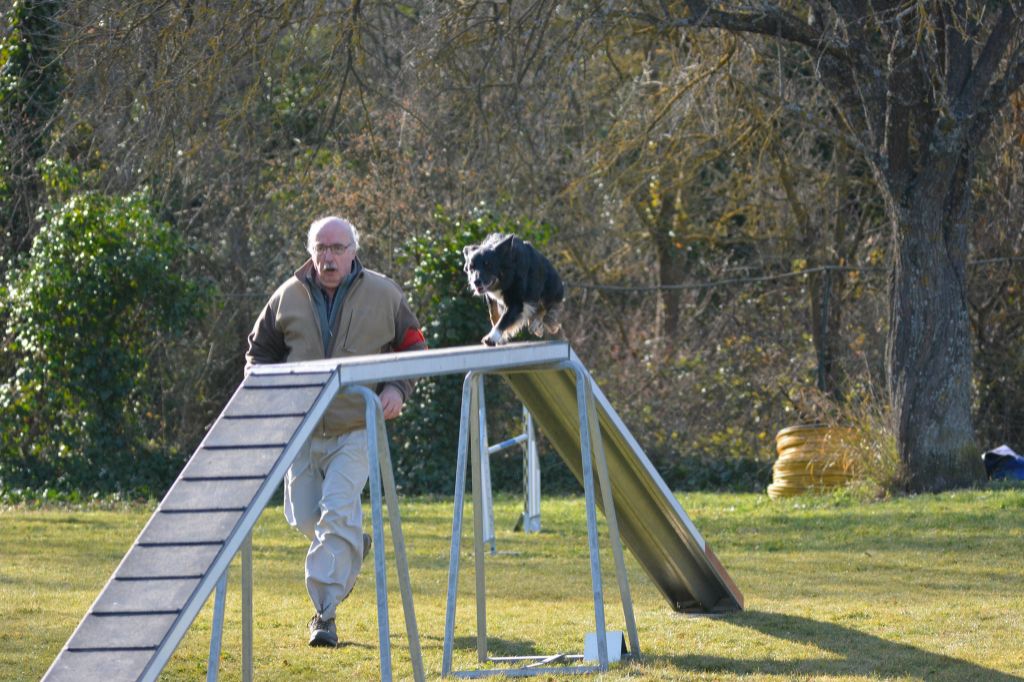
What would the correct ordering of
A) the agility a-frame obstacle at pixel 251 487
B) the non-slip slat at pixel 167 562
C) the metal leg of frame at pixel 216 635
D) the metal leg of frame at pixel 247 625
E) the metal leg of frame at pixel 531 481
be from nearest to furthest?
the agility a-frame obstacle at pixel 251 487 < the non-slip slat at pixel 167 562 < the metal leg of frame at pixel 216 635 < the metal leg of frame at pixel 247 625 < the metal leg of frame at pixel 531 481

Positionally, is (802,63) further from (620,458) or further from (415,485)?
(620,458)

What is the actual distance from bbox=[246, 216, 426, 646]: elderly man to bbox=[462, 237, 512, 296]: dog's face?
17.2 inches

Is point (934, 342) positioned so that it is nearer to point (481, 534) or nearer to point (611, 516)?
point (611, 516)

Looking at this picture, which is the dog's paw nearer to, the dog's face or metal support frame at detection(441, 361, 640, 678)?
the dog's face

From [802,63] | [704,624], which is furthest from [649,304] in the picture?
[704,624]

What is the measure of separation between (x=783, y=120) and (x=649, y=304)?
3.19m

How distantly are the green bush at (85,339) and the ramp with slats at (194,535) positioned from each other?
9844mm

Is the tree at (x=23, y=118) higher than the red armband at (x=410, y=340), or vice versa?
the tree at (x=23, y=118)

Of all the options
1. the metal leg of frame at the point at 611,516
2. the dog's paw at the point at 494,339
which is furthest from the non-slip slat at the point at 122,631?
the dog's paw at the point at 494,339

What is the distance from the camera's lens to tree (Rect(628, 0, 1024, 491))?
1111cm

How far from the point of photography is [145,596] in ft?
12.3

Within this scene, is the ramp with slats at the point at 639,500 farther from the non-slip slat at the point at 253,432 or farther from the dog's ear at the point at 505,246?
the non-slip slat at the point at 253,432

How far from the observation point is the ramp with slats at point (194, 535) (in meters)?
3.59

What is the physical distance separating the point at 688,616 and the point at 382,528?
2812 mm
